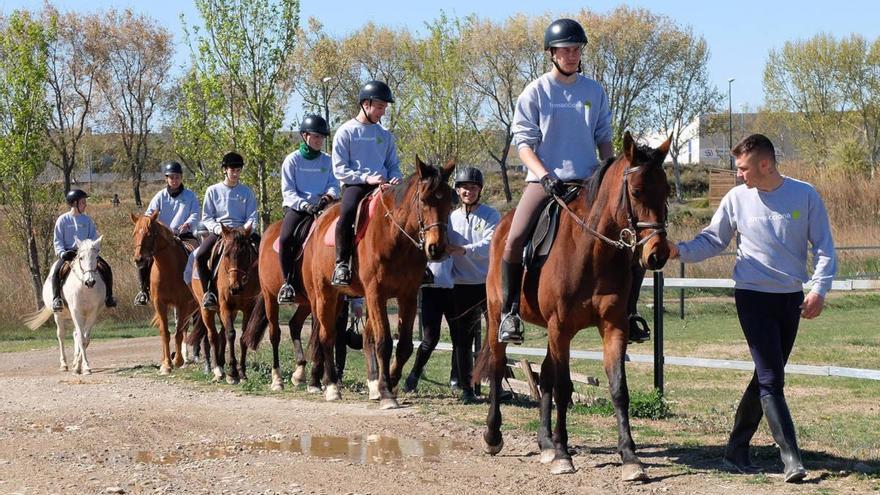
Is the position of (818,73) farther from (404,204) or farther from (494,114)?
(404,204)

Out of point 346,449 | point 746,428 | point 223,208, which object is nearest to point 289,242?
point 223,208

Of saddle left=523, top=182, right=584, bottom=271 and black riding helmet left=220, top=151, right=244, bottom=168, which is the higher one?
black riding helmet left=220, top=151, right=244, bottom=168

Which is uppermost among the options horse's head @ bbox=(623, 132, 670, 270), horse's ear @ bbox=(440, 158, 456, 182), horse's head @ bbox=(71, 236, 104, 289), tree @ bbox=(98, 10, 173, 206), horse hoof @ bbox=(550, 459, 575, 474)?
tree @ bbox=(98, 10, 173, 206)

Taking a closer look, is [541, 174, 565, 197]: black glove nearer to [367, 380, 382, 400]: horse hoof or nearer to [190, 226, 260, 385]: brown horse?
[367, 380, 382, 400]: horse hoof

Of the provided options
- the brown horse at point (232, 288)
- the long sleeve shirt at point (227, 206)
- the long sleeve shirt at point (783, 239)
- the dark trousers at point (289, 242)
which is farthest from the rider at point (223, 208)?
the long sleeve shirt at point (783, 239)

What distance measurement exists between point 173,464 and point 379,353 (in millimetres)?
3286

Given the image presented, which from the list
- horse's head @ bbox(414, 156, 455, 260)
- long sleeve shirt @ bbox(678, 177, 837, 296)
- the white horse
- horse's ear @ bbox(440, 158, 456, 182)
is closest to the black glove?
long sleeve shirt @ bbox(678, 177, 837, 296)

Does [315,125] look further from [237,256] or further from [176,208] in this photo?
[176,208]

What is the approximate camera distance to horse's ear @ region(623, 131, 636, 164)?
697 cm

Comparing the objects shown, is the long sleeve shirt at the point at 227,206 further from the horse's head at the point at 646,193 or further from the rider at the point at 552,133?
the horse's head at the point at 646,193

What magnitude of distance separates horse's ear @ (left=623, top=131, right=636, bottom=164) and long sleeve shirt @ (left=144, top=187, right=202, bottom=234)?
35.2 ft

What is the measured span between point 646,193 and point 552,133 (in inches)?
52.2

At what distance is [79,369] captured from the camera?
53.9 ft

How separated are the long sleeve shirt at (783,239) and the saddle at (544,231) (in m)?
1.22
